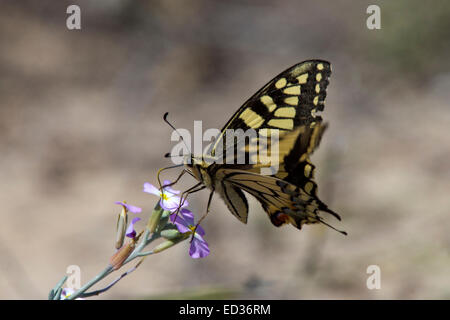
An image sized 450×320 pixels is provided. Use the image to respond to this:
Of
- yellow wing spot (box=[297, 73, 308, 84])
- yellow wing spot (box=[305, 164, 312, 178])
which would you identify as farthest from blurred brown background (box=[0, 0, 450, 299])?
yellow wing spot (box=[297, 73, 308, 84])

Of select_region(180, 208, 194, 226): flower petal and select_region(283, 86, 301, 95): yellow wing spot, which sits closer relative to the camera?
select_region(180, 208, 194, 226): flower petal

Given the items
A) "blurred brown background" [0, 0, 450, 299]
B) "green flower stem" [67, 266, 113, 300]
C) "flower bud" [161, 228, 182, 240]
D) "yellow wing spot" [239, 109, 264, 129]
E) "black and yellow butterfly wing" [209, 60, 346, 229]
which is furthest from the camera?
"blurred brown background" [0, 0, 450, 299]

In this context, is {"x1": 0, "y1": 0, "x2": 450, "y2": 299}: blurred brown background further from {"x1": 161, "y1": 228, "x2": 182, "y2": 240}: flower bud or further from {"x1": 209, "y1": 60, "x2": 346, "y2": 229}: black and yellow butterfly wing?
{"x1": 161, "y1": 228, "x2": 182, "y2": 240}: flower bud

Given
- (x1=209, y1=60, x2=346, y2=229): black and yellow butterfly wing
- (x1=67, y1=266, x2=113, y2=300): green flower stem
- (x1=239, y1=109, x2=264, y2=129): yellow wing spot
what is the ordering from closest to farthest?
(x1=67, y1=266, x2=113, y2=300): green flower stem → (x1=209, y1=60, x2=346, y2=229): black and yellow butterfly wing → (x1=239, y1=109, x2=264, y2=129): yellow wing spot

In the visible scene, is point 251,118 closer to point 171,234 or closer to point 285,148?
point 285,148

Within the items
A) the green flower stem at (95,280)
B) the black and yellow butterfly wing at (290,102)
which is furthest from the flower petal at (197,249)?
the black and yellow butterfly wing at (290,102)
